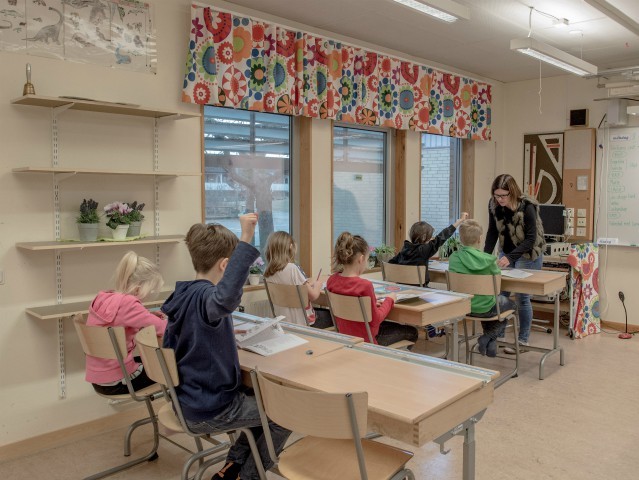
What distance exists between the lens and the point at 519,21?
4500 mm

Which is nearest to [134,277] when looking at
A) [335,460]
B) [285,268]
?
[285,268]

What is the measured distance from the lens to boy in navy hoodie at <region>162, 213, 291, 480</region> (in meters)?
2.12

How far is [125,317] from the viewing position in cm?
274

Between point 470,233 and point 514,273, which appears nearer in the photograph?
point 470,233

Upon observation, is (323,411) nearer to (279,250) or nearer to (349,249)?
(349,249)

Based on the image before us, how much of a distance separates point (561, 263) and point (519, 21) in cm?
250

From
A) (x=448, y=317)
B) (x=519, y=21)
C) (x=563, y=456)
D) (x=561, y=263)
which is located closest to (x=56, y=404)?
(x=448, y=317)

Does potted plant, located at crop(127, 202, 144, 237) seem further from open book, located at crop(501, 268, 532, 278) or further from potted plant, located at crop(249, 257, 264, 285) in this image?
open book, located at crop(501, 268, 532, 278)

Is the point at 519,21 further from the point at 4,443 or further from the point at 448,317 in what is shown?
the point at 4,443

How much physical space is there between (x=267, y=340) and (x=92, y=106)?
1.67 m

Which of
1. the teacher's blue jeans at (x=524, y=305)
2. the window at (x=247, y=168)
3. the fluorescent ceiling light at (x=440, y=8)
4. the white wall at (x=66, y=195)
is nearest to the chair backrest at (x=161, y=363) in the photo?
the white wall at (x=66, y=195)

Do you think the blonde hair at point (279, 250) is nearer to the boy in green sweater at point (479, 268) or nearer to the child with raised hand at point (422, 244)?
the child with raised hand at point (422, 244)

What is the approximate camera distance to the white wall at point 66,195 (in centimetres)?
315

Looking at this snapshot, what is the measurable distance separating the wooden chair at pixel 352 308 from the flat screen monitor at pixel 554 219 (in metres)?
3.36
